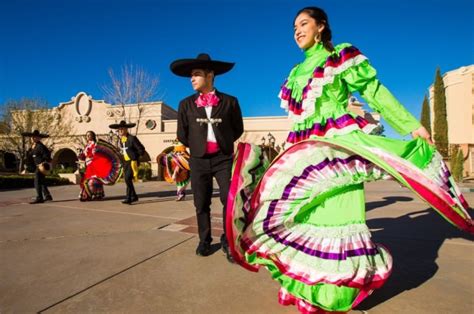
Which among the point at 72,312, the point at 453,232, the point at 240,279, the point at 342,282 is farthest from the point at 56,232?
the point at 453,232

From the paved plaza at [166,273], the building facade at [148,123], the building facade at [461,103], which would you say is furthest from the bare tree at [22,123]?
the building facade at [461,103]

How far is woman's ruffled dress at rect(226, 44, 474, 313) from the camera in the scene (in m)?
1.47

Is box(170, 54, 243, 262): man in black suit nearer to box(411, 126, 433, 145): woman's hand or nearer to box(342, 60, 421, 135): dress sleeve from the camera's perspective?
box(342, 60, 421, 135): dress sleeve

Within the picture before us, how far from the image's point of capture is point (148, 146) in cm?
3172

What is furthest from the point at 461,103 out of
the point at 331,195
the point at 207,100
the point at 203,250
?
the point at 331,195

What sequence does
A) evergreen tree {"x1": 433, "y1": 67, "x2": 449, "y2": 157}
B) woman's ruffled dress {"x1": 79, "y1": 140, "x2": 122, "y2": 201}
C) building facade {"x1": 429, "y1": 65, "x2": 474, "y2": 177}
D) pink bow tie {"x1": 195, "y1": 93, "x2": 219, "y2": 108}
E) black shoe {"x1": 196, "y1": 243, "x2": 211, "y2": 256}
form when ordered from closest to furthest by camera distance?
black shoe {"x1": 196, "y1": 243, "x2": 211, "y2": 256} < pink bow tie {"x1": 195, "y1": 93, "x2": 219, "y2": 108} < woman's ruffled dress {"x1": 79, "y1": 140, "x2": 122, "y2": 201} < evergreen tree {"x1": 433, "y1": 67, "x2": 449, "y2": 157} < building facade {"x1": 429, "y1": 65, "x2": 474, "y2": 177}

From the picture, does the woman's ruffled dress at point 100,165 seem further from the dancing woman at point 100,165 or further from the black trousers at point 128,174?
the black trousers at point 128,174

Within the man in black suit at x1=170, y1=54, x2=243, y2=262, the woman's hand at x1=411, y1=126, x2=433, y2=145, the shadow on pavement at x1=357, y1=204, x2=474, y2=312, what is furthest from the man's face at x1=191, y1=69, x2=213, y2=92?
the shadow on pavement at x1=357, y1=204, x2=474, y2=312

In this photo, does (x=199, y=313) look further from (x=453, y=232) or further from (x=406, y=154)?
(x=453, y=232)

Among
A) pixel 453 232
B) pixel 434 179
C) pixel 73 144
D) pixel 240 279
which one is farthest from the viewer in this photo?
pixel 73 144

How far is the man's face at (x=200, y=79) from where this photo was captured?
10.1 ft

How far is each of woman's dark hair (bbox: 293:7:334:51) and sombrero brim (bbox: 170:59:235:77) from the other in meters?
1.19

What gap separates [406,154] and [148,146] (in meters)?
31.9

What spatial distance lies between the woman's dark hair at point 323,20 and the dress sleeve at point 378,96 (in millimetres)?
292
